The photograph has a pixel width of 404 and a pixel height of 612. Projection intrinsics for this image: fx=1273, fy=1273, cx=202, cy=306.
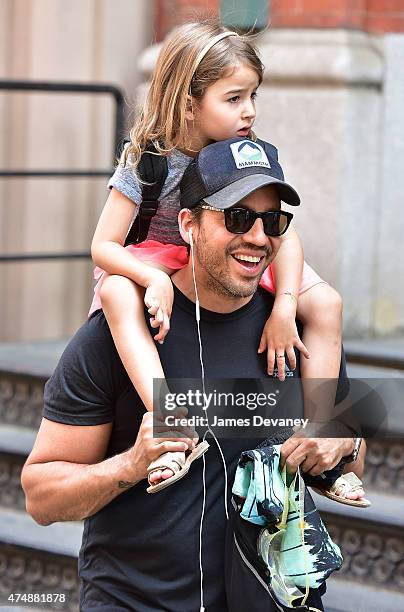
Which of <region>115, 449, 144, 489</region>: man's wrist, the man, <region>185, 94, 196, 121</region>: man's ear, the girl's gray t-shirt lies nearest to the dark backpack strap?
the girl's gray t-shirt

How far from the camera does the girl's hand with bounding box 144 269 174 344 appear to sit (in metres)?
2.88

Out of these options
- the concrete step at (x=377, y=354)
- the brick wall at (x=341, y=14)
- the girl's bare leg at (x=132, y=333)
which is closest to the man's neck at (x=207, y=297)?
the girl's bare leg at (x=132, y=333)

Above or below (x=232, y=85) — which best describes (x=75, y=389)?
below

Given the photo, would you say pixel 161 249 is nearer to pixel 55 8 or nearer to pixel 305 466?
pixel 305 466

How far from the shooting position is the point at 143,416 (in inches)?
110

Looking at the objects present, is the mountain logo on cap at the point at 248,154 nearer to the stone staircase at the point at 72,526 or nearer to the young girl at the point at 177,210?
the young girl at the point at 177,210

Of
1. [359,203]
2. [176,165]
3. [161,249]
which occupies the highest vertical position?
[176,165]

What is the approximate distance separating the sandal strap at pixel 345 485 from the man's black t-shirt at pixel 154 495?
0.23 meters

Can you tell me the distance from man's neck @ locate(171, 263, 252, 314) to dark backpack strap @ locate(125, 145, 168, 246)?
0.27m

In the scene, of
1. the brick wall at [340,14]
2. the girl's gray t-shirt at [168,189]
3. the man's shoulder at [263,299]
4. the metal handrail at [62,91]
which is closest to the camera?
the man's shoulder at [263,299]

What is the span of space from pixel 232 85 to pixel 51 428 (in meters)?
0.97

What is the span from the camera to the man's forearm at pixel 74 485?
9.21ft

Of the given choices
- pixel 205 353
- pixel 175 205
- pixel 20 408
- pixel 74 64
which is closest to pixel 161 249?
pixel 175 205

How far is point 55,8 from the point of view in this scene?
21.2 ft
